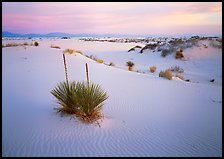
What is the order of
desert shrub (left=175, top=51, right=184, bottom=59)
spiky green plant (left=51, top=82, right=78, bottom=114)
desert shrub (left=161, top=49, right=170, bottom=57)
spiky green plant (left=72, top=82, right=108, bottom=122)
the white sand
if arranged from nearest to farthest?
the white sand, spiky green plant (left=72, top=82, right=108, bottom=122), spiky green plant (left=51, top=82, right=78, bottom=114), desert shrub (left=175, top=51, right=184, bottom=59), desert shrub (left=161, top=49, right=170, bottom=57)

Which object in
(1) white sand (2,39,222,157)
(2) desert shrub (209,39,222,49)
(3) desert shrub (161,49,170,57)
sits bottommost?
(1) white sand (2,39,222,157)

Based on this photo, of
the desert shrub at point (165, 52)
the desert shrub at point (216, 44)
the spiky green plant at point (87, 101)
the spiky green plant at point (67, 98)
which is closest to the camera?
the spiky green plant at point (87, 101)

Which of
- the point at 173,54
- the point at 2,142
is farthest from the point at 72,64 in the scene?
the point at 173,54

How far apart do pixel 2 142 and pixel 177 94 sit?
6989mm

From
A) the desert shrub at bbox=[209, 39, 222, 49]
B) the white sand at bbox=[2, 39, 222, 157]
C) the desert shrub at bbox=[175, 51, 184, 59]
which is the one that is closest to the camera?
the white sand at bbox=[2, 39, 222, 157]

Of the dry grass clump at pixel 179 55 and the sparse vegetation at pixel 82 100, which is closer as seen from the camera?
the sparse vegetation at pixel 82 100

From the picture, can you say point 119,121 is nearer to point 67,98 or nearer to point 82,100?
Result: point 82,100

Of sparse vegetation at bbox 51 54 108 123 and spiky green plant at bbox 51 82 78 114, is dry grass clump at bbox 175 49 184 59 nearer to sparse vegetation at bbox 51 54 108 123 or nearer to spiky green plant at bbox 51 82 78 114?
sparse vegetation at bbox 51 54 108 123

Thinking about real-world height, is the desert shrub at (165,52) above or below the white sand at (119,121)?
above

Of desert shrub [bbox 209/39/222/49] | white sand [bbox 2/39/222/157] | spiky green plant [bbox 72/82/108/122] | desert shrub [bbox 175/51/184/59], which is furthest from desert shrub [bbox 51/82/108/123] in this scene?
desert shrub [bbox 209/39/222/49]

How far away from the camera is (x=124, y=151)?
4734 millimetres

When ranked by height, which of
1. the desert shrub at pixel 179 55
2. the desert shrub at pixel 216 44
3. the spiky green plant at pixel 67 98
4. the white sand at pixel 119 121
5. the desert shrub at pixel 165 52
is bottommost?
the white sand at pixel 119 121

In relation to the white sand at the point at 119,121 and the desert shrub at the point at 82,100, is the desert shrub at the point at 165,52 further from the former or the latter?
the desert shrub at the point at 82,100

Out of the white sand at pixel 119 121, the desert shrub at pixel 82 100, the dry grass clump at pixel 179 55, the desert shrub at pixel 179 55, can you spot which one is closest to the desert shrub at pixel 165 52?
the dry grass clump at pixel 179 55
